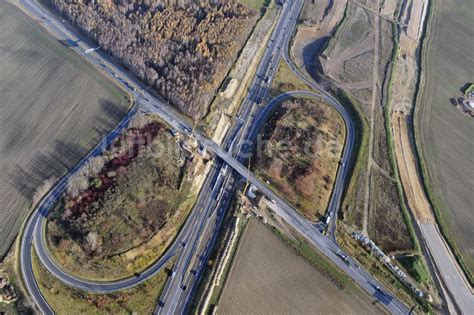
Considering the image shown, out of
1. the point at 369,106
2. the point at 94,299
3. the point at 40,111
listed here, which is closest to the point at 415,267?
the point at 369,106

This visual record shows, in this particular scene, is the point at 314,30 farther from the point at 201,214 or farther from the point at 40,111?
the point at 40,111

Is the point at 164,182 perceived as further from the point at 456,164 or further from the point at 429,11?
the point at 429,11

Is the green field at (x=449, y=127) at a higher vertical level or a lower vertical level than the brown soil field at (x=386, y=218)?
higher

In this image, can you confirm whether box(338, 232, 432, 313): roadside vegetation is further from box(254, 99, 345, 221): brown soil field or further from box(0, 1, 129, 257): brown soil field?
box(0, 1, 129, 257): brown soil field

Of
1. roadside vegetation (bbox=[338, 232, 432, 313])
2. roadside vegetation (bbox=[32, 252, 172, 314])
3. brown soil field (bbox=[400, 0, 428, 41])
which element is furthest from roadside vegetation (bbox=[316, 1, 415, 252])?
roadside vegetation (bbox=[32, 252, 172, 314])

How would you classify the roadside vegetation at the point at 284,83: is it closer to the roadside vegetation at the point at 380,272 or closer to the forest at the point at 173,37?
the forest at the point at 173,37

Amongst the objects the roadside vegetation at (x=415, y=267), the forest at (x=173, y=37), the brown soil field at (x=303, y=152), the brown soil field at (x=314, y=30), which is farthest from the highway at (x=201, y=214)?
the brown soil field at (x=314, y=30)
